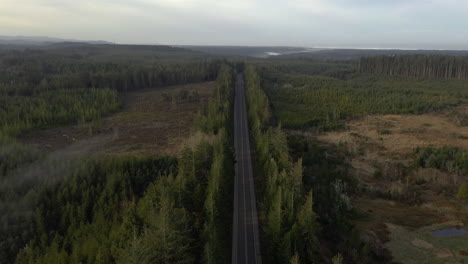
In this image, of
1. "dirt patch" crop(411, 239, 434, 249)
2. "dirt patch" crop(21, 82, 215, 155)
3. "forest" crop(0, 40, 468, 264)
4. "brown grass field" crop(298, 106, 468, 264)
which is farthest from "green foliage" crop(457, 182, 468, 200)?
"dirt patch" crop(21, 82, 215, 155)

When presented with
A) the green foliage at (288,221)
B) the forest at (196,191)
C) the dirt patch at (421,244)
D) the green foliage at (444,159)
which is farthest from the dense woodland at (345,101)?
the green foliage at (288,221)

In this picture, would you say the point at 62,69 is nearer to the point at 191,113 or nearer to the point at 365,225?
the point at 191,113

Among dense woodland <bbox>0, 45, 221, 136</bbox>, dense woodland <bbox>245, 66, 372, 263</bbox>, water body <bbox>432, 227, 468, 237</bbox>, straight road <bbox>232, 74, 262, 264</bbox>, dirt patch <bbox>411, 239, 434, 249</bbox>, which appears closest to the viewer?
dense woodland <bbox>245, 66, 372, 263</bbox>

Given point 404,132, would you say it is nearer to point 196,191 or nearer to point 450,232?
point 450,232

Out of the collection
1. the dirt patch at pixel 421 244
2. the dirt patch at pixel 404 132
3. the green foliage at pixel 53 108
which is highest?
the green foliage at pixel 53 108

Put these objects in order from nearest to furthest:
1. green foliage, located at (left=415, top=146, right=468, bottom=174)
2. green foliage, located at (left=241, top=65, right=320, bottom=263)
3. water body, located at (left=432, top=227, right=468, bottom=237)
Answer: green foliage, located at (left=241, top=65, right=320, bottom=263) < water body, located at (left=432, top=227, right=468, bottom=237) < green foliage, located at (left=415, top=146, right=468, bottom=174)

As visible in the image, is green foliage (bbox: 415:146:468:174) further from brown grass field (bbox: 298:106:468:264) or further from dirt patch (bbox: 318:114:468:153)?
dirt patch (bbox: 318:114:468:153)

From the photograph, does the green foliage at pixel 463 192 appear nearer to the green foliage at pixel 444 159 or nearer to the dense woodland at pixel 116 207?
the green foliage at pixel 444 159
